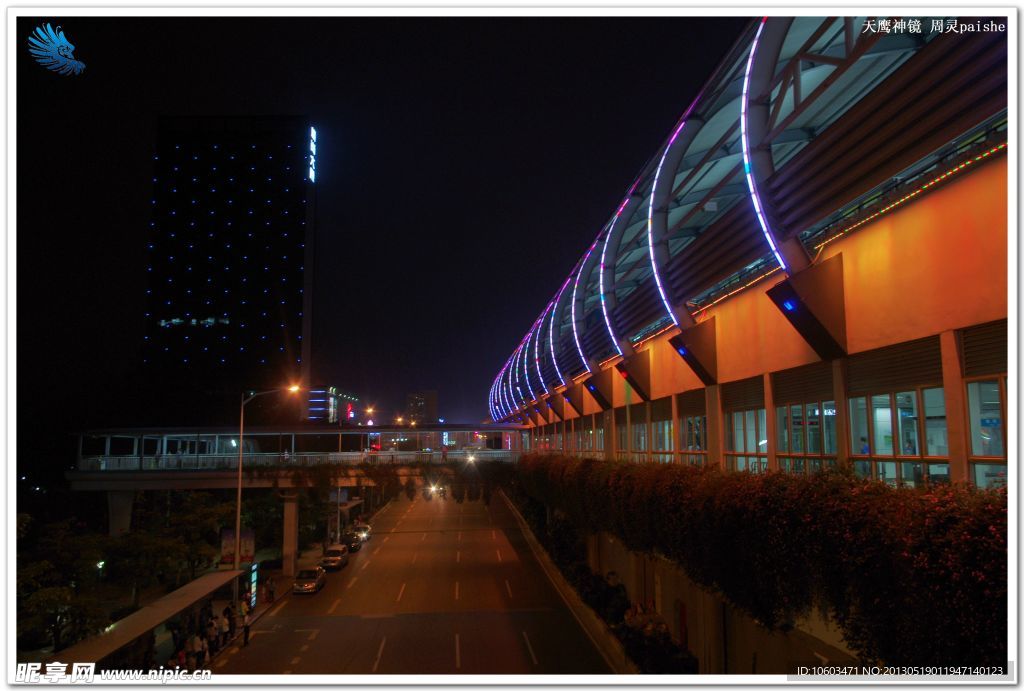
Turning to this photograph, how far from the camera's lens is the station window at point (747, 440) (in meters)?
16.2

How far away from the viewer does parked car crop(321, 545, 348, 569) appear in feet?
126

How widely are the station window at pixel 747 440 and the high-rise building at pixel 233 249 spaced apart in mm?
113524

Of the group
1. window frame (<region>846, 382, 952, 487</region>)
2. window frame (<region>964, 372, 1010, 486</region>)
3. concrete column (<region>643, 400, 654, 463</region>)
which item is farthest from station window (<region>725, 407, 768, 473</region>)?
concrete column (<region>643, 400, 654, 463</region>)

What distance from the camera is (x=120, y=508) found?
1651 inches

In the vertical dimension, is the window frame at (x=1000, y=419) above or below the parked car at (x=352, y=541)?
above

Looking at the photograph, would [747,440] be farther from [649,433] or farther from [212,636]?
[212,636]

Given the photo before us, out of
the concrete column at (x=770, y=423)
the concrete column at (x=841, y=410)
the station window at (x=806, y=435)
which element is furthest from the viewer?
the concrete column at (x=770, y=423)

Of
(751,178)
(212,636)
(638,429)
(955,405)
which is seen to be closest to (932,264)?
(955,405)

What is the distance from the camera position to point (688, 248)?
16750 mm

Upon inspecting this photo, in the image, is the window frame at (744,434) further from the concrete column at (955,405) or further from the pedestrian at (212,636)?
the pedestrian at (212,636)

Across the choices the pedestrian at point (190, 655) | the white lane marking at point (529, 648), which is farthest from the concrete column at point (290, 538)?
the white lane marking at point (529, 648)

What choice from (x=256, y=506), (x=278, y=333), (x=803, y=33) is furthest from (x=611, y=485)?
(x=278, y=333)

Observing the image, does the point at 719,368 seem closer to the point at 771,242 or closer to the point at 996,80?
the point at 771,242

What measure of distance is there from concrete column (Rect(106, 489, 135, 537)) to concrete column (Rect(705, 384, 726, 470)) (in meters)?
35.3
